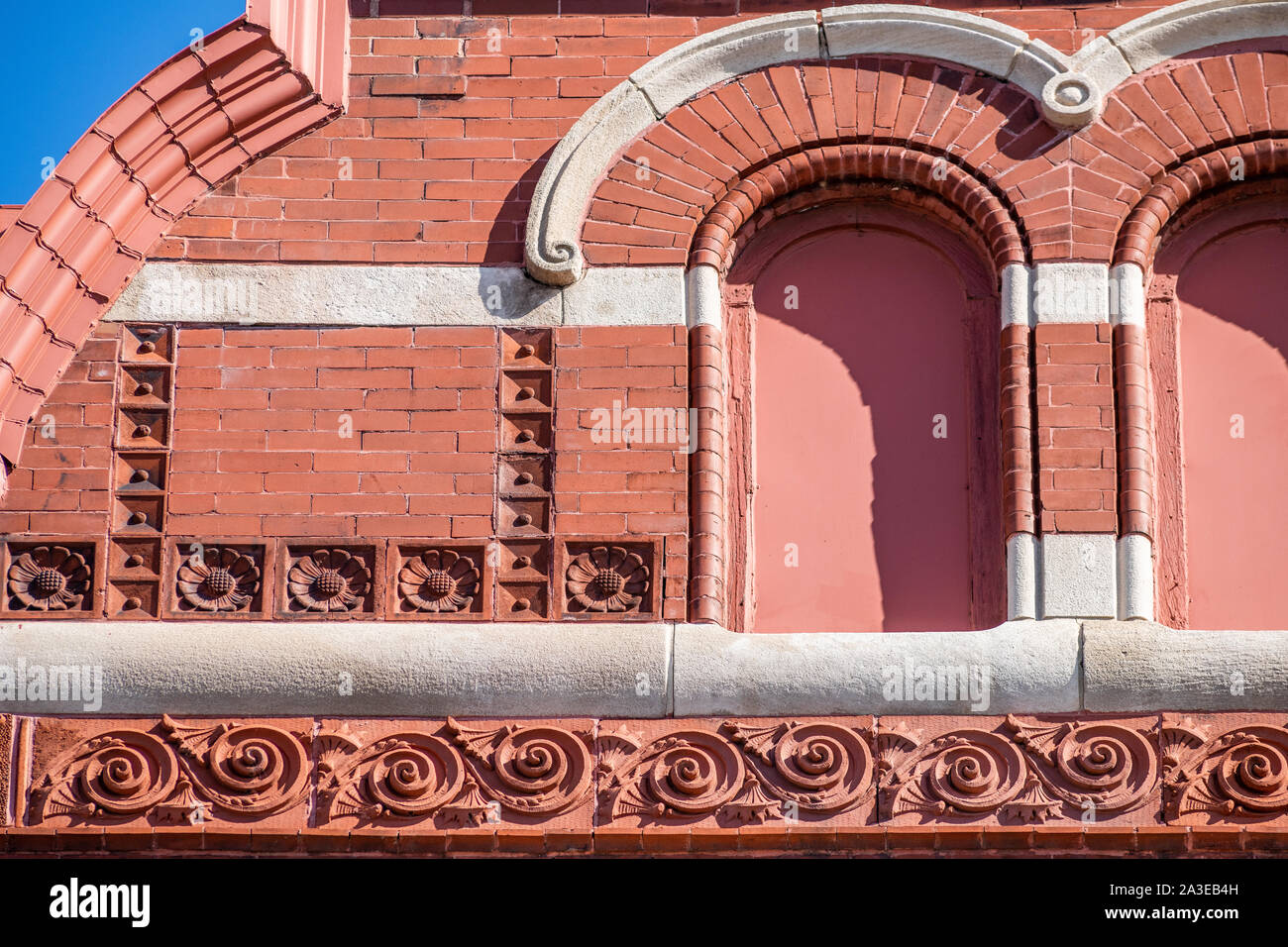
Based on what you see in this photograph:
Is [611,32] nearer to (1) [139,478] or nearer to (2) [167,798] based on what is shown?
(1) [139,478]

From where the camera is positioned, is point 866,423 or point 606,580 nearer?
point 606,580

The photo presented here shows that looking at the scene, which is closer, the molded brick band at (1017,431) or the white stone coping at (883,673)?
the white stone coping at (883,673)

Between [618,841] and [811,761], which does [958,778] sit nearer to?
[811,761]

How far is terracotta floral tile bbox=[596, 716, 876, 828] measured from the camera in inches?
283

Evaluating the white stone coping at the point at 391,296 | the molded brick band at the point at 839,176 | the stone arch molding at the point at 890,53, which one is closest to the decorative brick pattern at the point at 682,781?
the white stone coping at the point at 391,296

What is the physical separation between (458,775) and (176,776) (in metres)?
0.95

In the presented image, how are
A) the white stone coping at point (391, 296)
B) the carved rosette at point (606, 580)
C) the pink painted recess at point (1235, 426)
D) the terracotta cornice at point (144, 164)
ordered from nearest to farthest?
1. the carved rosette at point (606, 580)
2. the pink painted recess at point (1235, 426)
3. the terracotta cornice at point (144, 164)
4. the white stone coping at point (391, 296)

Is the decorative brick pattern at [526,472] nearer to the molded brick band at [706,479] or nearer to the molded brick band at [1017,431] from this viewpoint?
the molded brick band at [706,479]

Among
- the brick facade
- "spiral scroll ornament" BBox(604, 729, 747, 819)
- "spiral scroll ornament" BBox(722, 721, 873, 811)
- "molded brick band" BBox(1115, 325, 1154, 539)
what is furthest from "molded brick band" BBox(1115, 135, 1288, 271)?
"spiral scroll ornament" BBox(604, 729, 747, 819)

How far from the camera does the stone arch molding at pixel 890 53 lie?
8.00m

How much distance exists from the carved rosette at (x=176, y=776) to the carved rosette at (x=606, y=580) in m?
1.09

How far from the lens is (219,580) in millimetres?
7566

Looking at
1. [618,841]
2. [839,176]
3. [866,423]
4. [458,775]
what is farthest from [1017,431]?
[458,775]

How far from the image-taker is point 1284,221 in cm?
805
